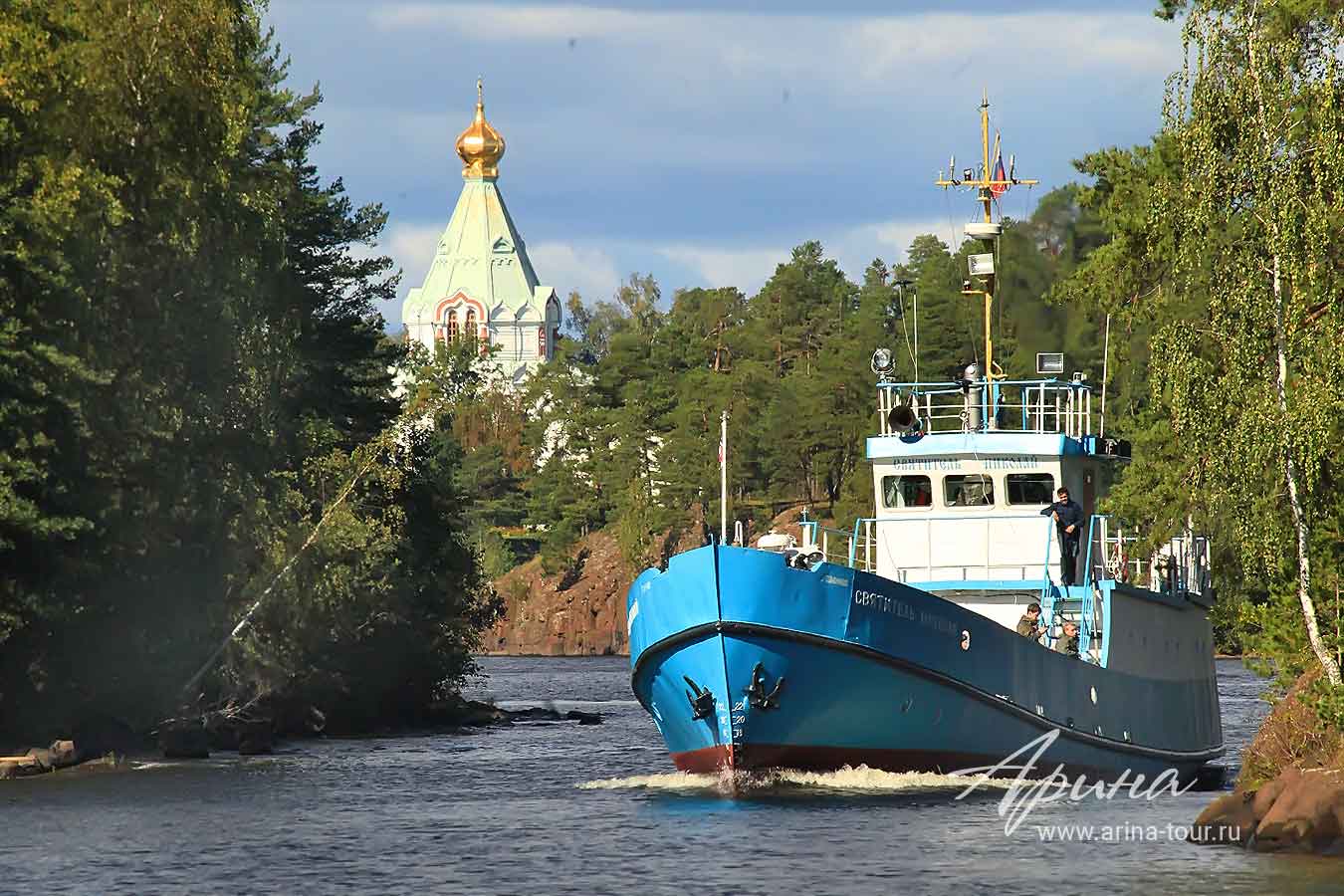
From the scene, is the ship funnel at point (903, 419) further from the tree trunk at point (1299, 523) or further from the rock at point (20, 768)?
the rock at point (20, 768)

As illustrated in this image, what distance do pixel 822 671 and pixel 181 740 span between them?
19099mm

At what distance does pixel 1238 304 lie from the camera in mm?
31875

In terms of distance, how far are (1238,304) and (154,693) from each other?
2507cm

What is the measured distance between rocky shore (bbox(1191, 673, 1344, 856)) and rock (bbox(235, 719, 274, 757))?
954 inches

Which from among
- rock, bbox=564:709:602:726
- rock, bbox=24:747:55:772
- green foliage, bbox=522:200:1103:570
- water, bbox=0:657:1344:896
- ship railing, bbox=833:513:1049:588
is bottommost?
water, bbox=0:657:1344:896

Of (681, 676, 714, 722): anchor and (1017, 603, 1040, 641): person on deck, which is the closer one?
(681, 676, 714, 722): anchor

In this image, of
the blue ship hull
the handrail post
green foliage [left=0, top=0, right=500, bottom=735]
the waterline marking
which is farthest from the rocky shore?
green foliage [left=0, top=0, right=500, bottom=735]

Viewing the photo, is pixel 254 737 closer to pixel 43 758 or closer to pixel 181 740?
pixel 181 740

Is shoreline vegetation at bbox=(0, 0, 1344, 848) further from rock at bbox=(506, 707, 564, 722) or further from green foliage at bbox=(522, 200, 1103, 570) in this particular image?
green foliage at bbox=(522, 200, 1103, 570)

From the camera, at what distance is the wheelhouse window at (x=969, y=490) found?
136 feet

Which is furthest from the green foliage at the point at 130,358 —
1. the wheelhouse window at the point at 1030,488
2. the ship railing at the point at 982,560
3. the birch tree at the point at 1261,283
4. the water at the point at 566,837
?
the birch tree at the point at 1261,283

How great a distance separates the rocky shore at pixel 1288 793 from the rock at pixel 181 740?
76.4ft

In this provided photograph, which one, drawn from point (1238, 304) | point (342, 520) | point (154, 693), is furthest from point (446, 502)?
point (1238, 304)

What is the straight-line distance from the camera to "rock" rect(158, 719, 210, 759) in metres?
48.1
